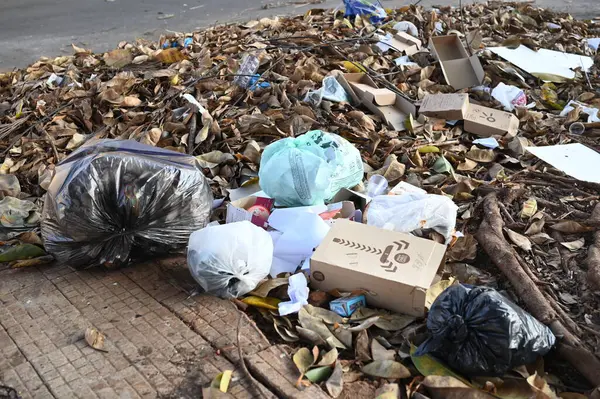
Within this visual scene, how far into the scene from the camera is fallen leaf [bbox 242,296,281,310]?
270 centimetres

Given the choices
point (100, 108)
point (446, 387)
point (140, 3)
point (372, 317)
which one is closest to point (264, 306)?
point (372, 317)

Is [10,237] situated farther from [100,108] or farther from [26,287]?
[100,108]

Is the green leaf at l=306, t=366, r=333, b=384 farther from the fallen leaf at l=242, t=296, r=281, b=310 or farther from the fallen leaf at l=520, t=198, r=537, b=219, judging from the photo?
the fallen leaf at l=520, t=198, r=537, b=219

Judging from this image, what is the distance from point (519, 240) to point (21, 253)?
257 cm

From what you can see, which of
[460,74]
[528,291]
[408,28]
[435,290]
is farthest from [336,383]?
[408,28]

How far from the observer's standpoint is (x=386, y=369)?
91.6 inches

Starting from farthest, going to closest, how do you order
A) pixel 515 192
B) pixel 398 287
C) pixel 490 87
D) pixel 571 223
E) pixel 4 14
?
pixel 4 14, pixel 490 87, pixel 515 192, pixel 571 223, pixel 398 287

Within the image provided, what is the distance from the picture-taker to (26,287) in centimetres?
292

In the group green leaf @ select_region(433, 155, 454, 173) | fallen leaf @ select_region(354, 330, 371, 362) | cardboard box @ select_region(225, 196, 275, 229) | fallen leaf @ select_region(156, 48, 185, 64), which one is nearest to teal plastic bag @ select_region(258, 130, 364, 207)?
cardboard box @ select_region(225, 196, 275, 229)

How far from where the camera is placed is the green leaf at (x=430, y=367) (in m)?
2.28

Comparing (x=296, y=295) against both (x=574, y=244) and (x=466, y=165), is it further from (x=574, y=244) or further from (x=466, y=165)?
(x=466, y=165)

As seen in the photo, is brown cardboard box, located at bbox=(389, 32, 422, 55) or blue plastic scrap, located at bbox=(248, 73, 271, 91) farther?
brown cardboard box, located at bbox=(389, 32, 422, 55)

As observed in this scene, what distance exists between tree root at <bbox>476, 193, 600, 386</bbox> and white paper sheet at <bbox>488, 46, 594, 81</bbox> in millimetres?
2295

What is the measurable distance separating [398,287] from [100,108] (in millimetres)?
2910
